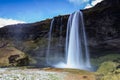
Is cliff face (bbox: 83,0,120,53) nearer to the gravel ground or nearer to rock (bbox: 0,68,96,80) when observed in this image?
rock (bbox: 0,68,96,80)

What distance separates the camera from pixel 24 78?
26672mm

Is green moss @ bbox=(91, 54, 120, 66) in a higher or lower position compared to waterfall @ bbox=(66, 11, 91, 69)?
lower

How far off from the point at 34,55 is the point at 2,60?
22.6m

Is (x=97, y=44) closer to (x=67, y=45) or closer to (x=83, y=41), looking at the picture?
(x=83, y=41)

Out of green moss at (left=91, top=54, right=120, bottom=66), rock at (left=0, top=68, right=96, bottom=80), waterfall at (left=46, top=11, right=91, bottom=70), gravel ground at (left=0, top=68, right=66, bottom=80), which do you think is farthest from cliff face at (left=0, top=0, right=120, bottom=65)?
gravel ground at (left=0, top=68, right=66, bottom=80)

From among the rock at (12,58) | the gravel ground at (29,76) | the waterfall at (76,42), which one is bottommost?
the gravel ground at (29,76)

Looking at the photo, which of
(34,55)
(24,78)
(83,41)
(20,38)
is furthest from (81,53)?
(24,78)

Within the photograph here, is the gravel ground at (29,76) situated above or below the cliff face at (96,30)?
below

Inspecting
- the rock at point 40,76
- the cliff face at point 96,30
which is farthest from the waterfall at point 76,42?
the rock at point 40,76

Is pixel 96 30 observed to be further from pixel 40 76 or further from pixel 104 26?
pixel 40 76

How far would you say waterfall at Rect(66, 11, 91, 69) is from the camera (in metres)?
60.5

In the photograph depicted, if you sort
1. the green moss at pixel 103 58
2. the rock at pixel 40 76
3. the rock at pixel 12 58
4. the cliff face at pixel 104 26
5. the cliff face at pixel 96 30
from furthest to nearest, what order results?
1. the cliff face at pixel 96 30
2. the cliff face at pixel 104 26
3. the green moss at pixel 103 58
4. the rock at pixel 12 58
5. the rock at pixel 40 76

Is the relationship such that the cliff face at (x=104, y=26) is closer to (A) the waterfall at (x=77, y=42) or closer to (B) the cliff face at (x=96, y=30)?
(B) the cliff face at (x=96, y=30)

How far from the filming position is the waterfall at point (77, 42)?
198 ft
